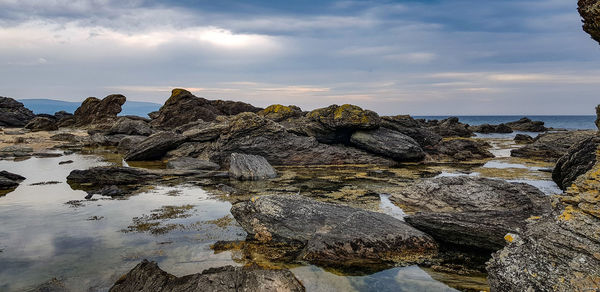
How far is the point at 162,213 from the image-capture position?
35.9 feet

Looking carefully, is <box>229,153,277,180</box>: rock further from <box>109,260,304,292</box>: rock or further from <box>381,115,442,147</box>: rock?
<box>381,115,442,147</box>: rock

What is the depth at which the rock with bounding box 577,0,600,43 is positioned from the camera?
18.8ft

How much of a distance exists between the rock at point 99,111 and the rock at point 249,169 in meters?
44.2

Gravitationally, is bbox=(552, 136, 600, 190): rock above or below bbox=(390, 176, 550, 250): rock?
above

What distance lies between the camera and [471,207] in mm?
10453

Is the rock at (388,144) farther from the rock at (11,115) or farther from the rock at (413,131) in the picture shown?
the rock at (11,115)

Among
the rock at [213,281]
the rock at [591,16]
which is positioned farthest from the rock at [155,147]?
the rock at [591,16]

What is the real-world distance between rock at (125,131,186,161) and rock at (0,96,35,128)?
4904cm

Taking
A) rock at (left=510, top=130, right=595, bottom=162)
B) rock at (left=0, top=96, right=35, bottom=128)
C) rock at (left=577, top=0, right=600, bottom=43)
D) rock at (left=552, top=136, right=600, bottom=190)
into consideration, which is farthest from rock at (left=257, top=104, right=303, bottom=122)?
rock at (left=0, top=96, right=35, bottom=128)

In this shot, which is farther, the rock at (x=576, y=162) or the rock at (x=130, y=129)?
the rock at (x=130, y=129)

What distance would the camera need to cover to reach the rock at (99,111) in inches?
2165

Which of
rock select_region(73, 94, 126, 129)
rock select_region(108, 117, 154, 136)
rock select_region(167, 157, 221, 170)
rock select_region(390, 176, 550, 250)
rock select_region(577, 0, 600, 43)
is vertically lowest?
rock select_region(167, 157, 221, 170)

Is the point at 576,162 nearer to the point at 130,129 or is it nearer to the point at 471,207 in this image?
the point at 471,207

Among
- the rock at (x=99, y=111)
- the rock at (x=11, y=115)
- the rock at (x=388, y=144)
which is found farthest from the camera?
the rock at (x=11, y=115)
